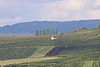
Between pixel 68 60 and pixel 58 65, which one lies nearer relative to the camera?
pixel 58 65

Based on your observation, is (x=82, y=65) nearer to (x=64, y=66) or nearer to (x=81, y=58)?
(x=64, y=66)

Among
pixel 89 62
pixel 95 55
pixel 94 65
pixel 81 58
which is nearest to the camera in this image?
pixel 94 65

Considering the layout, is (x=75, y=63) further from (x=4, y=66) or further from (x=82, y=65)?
(x=4, y=66)

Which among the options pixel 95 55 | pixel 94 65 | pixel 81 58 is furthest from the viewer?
pixel 95 55

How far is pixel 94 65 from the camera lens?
518 feet

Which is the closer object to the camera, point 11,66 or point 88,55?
point 11,66

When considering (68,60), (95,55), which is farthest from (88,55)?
(68,60)

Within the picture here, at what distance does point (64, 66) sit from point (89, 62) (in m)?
14.9

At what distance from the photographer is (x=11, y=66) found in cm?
15962

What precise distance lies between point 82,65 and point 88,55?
36689 millimetres

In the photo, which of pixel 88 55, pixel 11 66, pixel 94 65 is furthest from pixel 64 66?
pixel 88 55

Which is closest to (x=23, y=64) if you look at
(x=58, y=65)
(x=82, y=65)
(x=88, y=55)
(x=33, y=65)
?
(x=33, y=65)

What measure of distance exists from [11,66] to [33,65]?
10158 millimetres

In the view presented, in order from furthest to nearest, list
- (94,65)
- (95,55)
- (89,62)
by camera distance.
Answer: (95,55) < (89,62) < (94,65)
